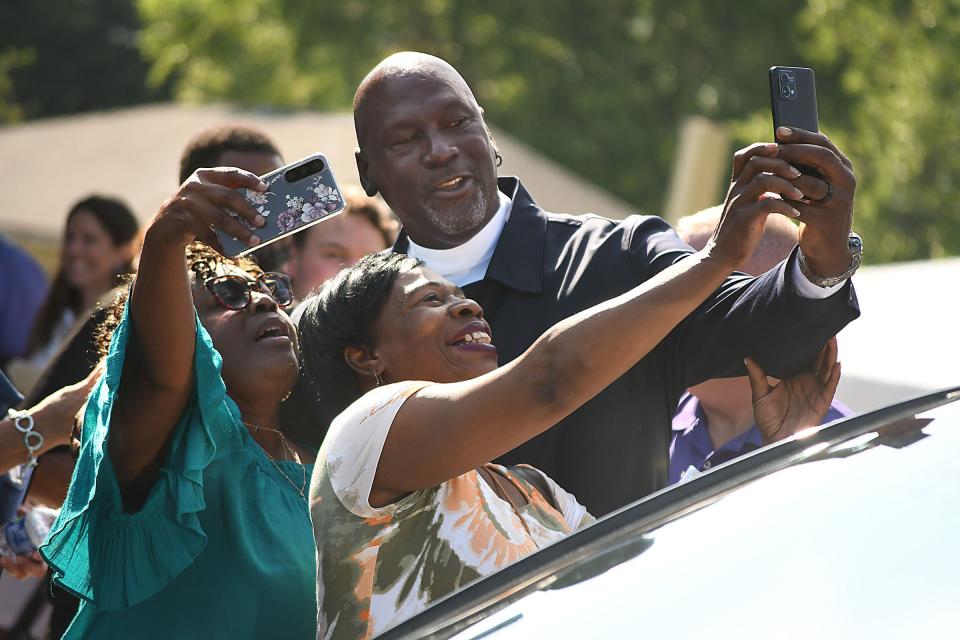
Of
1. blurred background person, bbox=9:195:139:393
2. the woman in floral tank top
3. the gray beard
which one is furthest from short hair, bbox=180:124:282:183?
the woman in floral tank top

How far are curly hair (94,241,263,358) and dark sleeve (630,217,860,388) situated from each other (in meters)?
0.82

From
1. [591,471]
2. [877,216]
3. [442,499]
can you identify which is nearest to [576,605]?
[442,499]

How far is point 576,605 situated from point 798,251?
3.20 ft

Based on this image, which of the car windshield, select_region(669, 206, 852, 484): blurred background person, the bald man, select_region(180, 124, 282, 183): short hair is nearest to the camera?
the car windshield

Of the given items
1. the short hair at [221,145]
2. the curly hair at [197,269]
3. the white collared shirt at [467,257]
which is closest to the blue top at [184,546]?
the curly hair at [197,269]

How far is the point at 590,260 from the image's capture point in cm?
290

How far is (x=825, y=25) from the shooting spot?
10688 mm

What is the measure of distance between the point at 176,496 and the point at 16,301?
3.72 meters

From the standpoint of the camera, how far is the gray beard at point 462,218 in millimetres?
3115

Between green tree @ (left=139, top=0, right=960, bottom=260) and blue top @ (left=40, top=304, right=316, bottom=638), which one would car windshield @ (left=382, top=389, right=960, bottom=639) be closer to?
blue top @ (left=40, top=304, right=316, bottom=638)

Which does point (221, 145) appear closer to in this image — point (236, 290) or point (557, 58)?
point (236, 290)

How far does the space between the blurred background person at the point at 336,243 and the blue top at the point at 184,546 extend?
2.03 m

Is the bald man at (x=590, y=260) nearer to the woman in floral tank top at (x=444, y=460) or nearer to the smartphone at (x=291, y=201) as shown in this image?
the woman in floral tank top at (x=444, y=460)

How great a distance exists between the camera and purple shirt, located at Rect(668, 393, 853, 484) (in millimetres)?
3164
